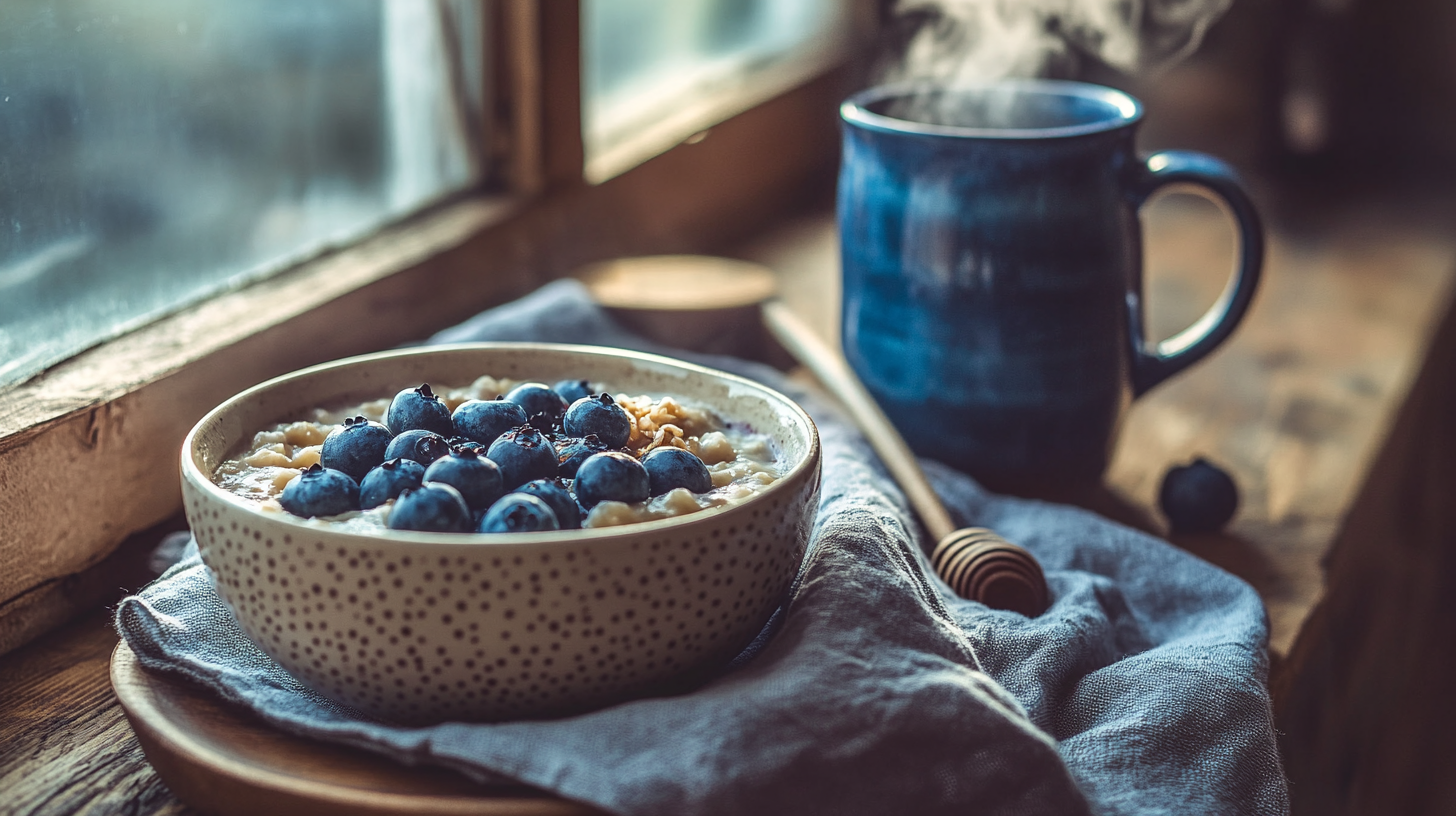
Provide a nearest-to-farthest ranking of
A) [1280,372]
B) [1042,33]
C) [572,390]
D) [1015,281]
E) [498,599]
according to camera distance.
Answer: [498,599]
[572,390]
[1015,281]
[1042,33]
[1280,372]

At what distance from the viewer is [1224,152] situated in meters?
2.42

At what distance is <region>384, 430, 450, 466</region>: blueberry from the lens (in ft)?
2.11

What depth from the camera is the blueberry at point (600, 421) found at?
69 centimetres

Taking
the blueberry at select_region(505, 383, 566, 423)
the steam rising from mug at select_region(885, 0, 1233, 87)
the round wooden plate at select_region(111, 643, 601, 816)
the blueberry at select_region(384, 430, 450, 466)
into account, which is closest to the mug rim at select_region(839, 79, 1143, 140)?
the steam rising from mug at select_region(885, 0, 1233, 87)

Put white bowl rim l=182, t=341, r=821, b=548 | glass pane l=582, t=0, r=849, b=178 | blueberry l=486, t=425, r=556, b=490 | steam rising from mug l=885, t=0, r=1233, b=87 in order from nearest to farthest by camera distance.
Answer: white bowl rim l=182, t=341, r=821, b=548 → blueberry l=486, t=425, r=556, b=490 → steam rising from mug l=885, t=0, r=1233, b=87 → glass pane l=582, t=0, r=849, b=178

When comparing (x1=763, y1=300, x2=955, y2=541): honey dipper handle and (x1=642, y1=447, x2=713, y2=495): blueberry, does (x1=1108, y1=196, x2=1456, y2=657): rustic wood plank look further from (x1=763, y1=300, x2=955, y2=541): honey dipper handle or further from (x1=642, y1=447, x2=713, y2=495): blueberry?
(x1=642, y1=447, x2=713, y2=495): blueberry

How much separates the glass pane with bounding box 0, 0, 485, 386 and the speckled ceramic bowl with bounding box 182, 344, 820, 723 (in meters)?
0.34

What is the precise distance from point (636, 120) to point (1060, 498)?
93 centimetres

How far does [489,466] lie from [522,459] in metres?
0.03

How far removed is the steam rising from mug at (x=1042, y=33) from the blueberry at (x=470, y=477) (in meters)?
0.76

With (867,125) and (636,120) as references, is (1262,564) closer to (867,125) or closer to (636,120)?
(867,125)

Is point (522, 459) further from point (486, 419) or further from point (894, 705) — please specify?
Result: point (894, 705)

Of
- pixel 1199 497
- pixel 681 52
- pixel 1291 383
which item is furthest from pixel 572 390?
pixel 681 52

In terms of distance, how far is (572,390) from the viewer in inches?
30.3
